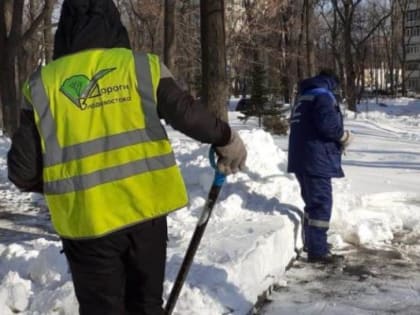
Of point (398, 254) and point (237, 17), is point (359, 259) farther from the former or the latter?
point (237, 17)

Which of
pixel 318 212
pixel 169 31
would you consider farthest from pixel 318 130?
pixel 169 31

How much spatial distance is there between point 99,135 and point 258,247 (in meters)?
2.73

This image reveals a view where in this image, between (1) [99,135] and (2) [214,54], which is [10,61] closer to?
(2) [214,54]

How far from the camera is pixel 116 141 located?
278 cm

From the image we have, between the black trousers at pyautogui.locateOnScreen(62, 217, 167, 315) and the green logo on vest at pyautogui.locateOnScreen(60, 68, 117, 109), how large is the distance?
22.4 inches

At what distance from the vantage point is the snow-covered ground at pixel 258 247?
4.48 m

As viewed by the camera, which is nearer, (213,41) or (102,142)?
(102,142)

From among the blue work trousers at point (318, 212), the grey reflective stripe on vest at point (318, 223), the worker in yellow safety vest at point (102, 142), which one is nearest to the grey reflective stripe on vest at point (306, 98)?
the blue work trousers at point (318, 212)

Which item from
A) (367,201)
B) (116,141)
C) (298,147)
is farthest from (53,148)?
(367,201)

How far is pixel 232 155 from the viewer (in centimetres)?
305

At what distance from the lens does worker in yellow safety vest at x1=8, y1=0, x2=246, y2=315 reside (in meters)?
2.75

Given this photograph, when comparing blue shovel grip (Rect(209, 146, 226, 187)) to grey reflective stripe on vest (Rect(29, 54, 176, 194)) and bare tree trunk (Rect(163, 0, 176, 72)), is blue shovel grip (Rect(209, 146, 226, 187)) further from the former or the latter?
bare tree trunk (Rect(163, 0, 176, 72))

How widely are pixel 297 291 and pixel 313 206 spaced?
1.03 m

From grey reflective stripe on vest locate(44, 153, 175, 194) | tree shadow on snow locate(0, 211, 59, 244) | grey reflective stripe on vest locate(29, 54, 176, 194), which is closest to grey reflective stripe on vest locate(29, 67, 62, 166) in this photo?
grey reflective stripe on vest locate(29, 54, 176, 194)
